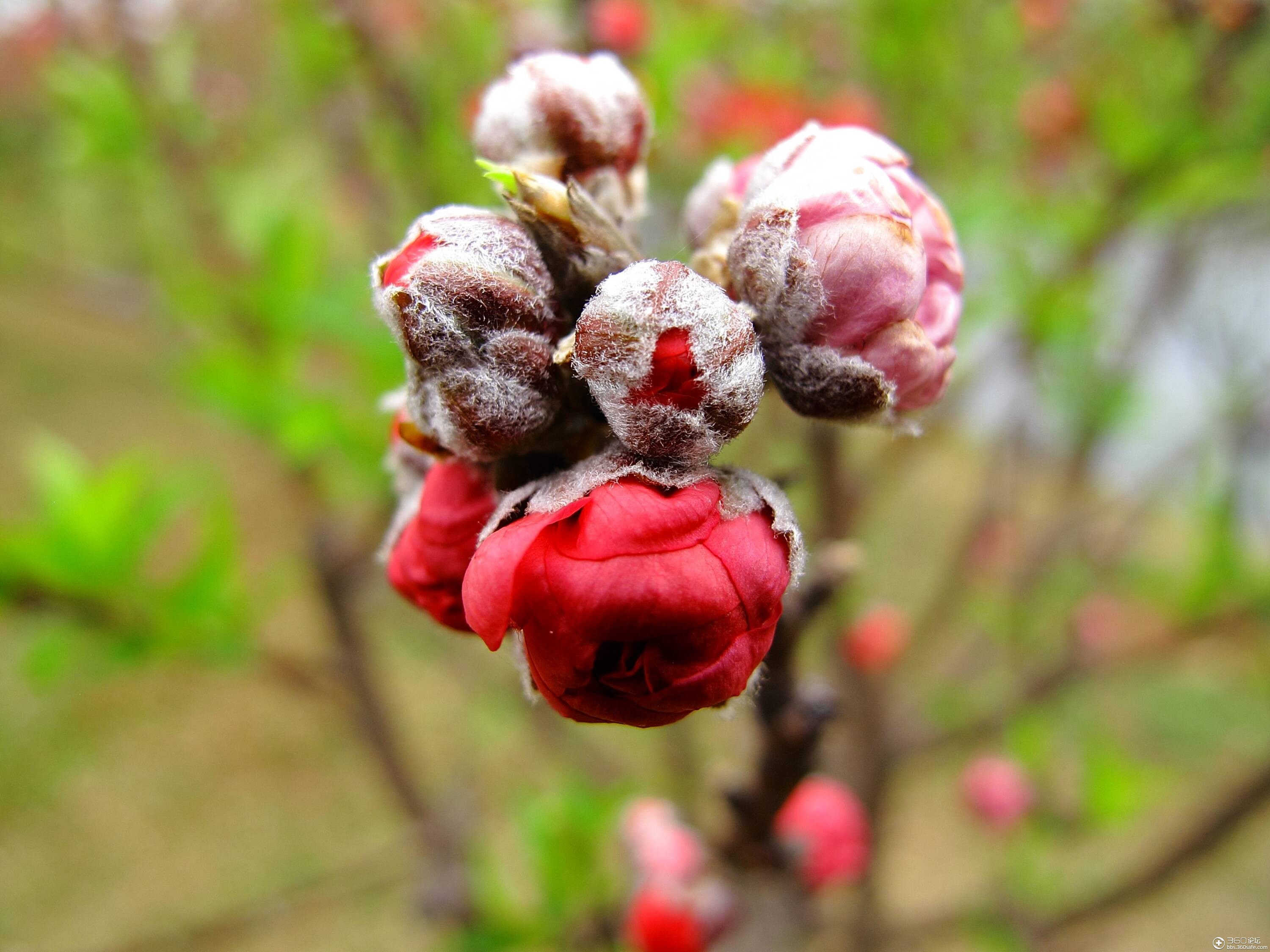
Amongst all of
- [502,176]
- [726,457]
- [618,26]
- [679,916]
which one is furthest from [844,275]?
[726,457]

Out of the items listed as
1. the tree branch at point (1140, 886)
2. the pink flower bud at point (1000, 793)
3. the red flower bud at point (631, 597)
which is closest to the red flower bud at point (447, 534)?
the red flower bud at point (631, 597)

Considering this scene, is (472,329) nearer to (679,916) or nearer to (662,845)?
(679,916)

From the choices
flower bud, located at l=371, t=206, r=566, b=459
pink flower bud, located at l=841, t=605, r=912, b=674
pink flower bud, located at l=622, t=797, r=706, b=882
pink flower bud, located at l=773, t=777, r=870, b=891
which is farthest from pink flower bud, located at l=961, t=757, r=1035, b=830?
flower bud, located at l=371, t=206, r=566, b=459

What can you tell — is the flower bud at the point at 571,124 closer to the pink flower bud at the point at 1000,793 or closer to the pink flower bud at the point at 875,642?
the pink flower bud at the point at 875,642

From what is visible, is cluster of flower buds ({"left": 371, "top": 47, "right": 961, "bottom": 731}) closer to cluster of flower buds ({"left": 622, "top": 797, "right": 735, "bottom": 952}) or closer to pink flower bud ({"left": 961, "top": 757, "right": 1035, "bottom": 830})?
cluster of flower buds ({"left": 622, "top": 797, "right": 735, "bottom": 952})

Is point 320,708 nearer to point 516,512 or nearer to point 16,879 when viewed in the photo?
point 16,879
